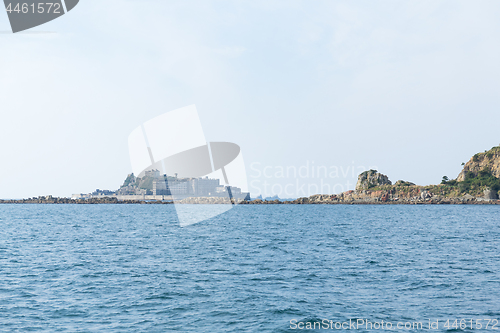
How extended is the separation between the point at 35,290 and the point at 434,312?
24365 millimetres

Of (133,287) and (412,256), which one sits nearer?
(133,287)

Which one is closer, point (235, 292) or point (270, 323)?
point (270, 323)

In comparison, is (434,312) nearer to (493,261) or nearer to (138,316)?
(138,316)

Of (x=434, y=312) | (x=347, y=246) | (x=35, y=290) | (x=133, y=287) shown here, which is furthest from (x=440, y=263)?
(x=35, y=290)

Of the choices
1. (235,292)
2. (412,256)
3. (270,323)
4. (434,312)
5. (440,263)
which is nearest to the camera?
(270,323)

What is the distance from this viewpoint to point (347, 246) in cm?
4616

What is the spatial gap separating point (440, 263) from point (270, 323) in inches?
889

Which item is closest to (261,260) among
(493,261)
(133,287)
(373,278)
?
(373,278)

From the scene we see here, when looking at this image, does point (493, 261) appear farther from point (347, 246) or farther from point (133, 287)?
point (133, 287)

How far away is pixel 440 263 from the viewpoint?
34312 millimetres

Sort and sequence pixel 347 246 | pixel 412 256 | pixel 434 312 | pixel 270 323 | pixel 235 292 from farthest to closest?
1. pixel 347 246
2. pixel 412 256
3. pixel 235 292
4. pixel 434 312
5. pixel 270 323

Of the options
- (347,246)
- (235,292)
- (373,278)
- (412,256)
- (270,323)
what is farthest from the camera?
(347,246)

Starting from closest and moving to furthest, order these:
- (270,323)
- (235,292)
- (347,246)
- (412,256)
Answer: (270,323)
(235,292)
(412,256)
(347,246)

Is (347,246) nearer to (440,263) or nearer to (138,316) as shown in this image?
(440,263)
